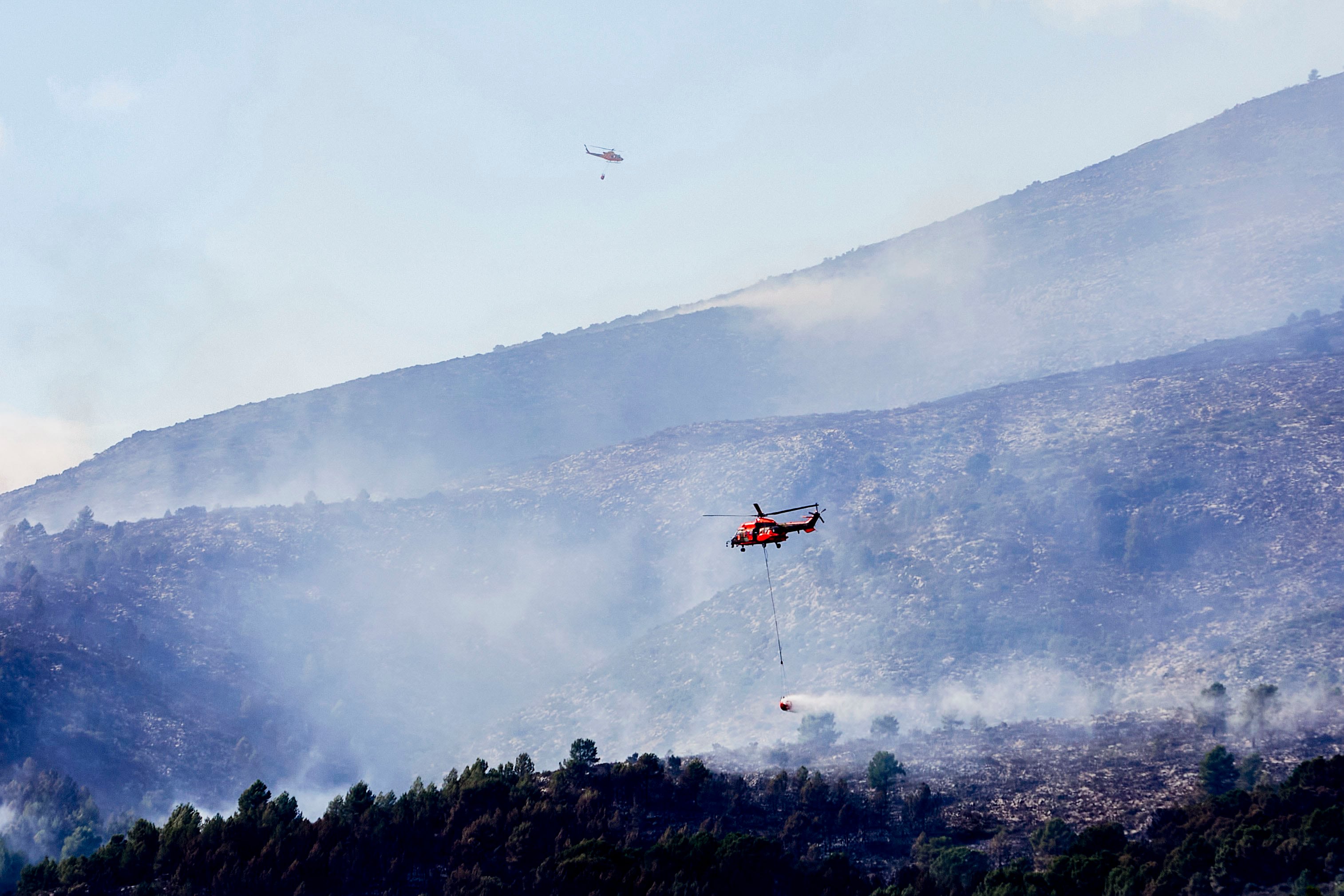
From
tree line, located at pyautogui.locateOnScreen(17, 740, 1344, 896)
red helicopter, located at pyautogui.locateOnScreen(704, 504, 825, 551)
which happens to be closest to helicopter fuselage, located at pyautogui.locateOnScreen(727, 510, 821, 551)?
red helicopter, located at pyautogui.locateOnScreen(704, 504, 825, 551)

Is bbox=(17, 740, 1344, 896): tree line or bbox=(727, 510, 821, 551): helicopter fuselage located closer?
bbox=(727, 510, 821, 551): helicopter fuselage

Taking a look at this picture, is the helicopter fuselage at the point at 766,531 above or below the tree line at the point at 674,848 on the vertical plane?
above

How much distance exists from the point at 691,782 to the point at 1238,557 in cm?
10517

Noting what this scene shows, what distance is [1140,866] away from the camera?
83.5m

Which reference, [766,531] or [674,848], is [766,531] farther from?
[674,848]

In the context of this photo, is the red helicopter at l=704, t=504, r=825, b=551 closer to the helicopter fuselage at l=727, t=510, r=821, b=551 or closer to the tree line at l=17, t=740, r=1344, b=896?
the helicopter fuselage at l=727, t=510, r=821, b=551

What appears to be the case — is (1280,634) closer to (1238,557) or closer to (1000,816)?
(1238,557)

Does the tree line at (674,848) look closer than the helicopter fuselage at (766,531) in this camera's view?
No

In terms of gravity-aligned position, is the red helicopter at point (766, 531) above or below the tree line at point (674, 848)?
above

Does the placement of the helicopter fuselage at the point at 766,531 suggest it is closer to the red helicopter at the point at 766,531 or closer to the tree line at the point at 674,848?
the red helicopter at the point at 766,531

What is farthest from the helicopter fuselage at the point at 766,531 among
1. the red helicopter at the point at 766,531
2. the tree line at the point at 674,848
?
the tree line at the point at 674,848

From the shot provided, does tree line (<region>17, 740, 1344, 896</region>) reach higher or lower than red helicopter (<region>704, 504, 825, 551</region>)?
lower

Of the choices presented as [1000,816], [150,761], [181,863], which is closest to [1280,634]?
[1000,816]

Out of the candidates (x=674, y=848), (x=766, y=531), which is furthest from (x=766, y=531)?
(x=674, y=848)
